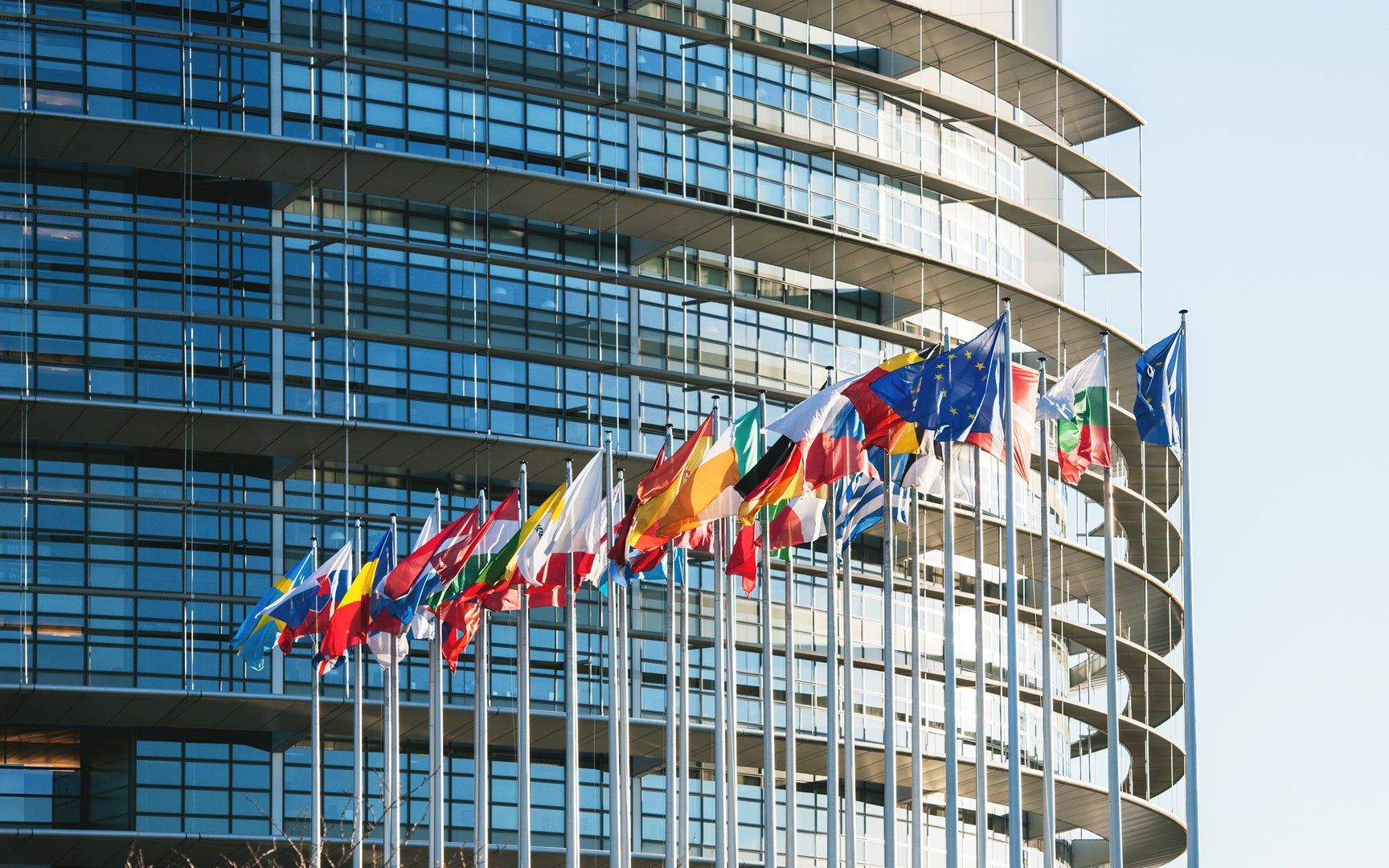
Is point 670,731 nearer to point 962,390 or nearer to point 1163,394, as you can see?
point 962,390

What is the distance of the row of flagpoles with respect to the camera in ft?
104

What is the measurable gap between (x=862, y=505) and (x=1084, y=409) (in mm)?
5635

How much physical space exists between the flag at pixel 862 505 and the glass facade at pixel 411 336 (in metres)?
12.6

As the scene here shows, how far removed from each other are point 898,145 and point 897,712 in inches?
723

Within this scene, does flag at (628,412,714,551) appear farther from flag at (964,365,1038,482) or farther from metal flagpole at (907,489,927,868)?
flag at (964,365,1038,482)

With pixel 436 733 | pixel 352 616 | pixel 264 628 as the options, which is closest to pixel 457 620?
pixel 436 733

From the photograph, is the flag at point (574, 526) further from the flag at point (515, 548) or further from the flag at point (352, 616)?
the flag at point (352, 616)

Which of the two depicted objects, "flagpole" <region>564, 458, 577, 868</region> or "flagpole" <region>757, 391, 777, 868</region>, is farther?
"flagpole" <region>564, 458, 577, 868</region>

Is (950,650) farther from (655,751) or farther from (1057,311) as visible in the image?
(1057,311)

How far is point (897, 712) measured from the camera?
214 ft

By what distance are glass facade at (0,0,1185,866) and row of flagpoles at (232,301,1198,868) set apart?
1092 cm

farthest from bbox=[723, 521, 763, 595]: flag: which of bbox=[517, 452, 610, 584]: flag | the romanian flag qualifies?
the romanian flag

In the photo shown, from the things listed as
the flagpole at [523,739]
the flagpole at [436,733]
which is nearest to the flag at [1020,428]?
the flagpole at [523,739]

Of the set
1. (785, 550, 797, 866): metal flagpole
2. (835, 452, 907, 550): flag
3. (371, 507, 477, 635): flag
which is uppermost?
(835, 452, 907, 550): flag
